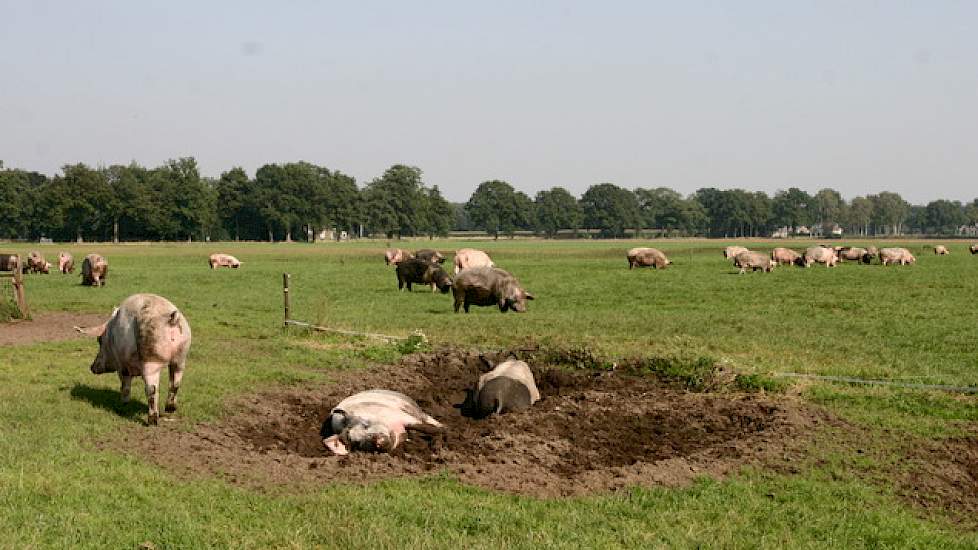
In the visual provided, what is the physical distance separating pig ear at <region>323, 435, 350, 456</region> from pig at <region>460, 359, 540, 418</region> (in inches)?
102

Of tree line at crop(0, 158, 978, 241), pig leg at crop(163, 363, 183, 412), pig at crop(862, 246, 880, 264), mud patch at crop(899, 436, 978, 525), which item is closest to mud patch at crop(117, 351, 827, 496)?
pig leg at crop(163, 363, 183, 412)

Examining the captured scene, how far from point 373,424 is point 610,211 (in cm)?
18653

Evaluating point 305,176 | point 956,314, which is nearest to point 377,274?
point 956,314

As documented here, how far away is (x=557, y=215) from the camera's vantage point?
626 feet

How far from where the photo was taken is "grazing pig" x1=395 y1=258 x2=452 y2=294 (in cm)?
3388

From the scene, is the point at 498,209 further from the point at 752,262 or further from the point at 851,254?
the point at 752,262

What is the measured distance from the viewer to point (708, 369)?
45.7ft

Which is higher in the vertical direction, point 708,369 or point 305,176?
point 305,176

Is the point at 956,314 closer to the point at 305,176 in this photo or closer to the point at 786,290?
the point at 786,290

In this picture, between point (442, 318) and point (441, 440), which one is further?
point (442, 318)

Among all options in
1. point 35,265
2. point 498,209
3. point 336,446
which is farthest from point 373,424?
point 498,209

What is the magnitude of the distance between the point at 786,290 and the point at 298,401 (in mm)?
24461

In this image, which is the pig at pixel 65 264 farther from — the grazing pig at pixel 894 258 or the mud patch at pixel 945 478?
the grazing pig at pixel 894 258

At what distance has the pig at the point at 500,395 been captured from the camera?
39.4ft
